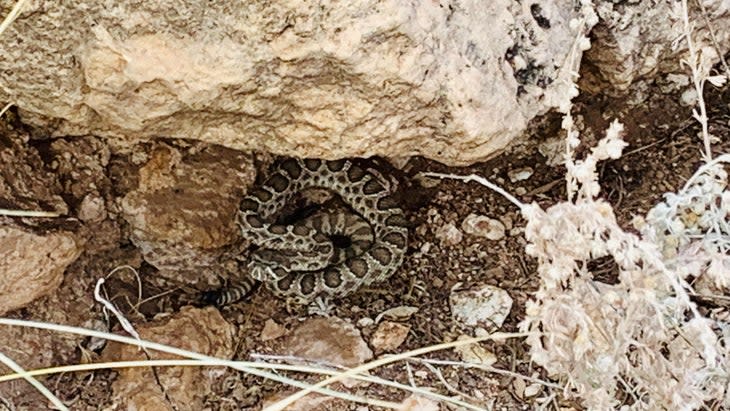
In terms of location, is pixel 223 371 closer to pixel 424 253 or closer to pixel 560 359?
pixel 424 253

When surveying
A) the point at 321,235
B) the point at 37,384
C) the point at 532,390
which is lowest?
the point at 532,390

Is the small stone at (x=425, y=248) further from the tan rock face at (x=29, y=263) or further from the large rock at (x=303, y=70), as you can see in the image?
the tan rock face at (x=29, y=263)

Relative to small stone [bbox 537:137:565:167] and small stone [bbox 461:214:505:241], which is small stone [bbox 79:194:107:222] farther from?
small stone [bbox 537:137:565:167]

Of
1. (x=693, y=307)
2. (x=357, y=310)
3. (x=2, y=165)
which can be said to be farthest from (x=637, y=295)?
(x=2, y=165)

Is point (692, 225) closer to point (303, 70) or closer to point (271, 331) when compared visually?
point (303, 70)

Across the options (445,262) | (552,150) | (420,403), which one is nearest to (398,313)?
(445,262)

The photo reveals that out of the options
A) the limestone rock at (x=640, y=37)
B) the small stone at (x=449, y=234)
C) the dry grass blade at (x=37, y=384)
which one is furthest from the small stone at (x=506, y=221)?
the dry grass blade at (x=37, y=384)
